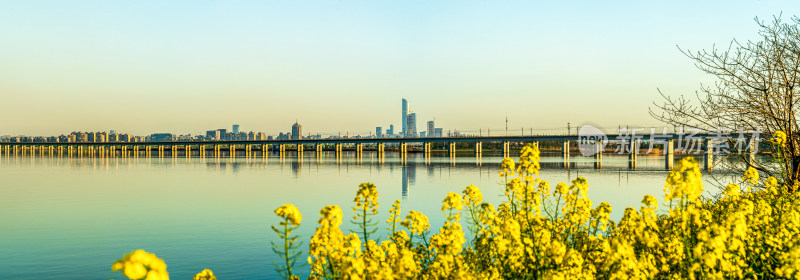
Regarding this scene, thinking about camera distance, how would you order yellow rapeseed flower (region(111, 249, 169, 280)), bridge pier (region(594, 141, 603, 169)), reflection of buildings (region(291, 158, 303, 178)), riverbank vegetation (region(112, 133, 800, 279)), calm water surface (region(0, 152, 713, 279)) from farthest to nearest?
bridge pier (region(594, 141, 603, 169)), reflection of buildings (region(291, 158, 303, 178)), calm water surface (region(0, 152, 713, 279)), riverbank vegetation (region(112, 133, 800, 279)), yellow rapeseed flower (region(111, 249, 169, 280))

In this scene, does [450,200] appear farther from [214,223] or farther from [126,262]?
[214,223]

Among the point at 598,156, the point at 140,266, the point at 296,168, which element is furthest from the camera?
the point at 598,156

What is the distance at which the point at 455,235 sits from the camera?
5145mm

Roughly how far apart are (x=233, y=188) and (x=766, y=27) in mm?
30958

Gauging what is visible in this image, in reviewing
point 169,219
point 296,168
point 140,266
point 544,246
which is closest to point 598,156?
point 296,168

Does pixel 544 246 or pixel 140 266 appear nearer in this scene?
pixel 140 266

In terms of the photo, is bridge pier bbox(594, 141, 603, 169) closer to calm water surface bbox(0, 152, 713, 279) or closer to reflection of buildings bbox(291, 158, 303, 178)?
calm water surface bbox(0, 152, 713, 279)

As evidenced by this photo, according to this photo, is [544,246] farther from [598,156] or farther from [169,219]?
[598,156]

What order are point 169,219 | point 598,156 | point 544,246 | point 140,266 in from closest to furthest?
point 140,266
point 544,246
point 169,219
point 598,156

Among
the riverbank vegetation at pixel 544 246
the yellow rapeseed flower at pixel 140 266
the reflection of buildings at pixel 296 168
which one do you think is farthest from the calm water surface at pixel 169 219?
the reflection of buildings at pixel 296 168

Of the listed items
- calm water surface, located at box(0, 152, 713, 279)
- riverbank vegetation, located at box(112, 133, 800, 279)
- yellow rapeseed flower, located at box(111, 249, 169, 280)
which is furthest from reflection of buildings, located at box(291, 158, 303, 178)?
yellow rapeseed flower, located at box(111, 249, 169, 280)

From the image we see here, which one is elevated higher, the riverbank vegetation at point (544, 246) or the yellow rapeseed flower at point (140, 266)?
the yellow rapeseed flower at point (140, 266)

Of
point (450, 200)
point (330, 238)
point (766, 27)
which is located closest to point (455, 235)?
point (450, 200)

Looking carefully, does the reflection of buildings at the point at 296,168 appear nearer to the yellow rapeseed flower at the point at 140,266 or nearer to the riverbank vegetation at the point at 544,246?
the riverbank vegetation at the point at 544,246
